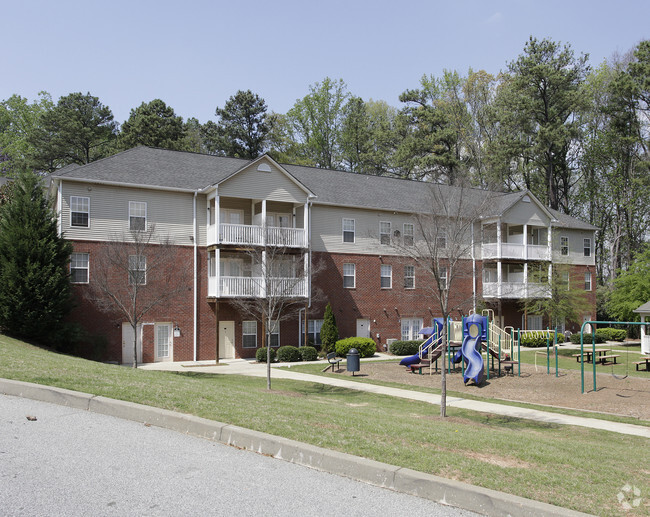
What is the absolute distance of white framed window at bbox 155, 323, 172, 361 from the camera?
2781 cm

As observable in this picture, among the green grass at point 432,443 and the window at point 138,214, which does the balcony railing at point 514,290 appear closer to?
the window at point 138,214

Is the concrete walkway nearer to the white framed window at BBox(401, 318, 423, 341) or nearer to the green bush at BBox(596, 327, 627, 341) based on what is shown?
the white framed window at BBox(401, 318, 423, 341)

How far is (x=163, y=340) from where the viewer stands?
27953 millimetres

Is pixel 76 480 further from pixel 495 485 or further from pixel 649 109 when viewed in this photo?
pixel 649 109

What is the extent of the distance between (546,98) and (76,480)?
172 feet

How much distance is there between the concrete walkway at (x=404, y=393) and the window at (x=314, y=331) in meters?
3.65

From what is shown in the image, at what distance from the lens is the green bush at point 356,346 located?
29500mm

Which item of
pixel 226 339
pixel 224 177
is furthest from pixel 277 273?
pixel 224 177

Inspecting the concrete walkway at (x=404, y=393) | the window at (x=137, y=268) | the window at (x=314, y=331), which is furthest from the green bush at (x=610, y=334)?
the window at (x=137, y=268)

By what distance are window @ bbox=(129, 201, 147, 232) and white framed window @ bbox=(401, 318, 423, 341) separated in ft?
53.0

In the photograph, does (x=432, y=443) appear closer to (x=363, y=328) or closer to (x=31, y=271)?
(x=31, y=271)

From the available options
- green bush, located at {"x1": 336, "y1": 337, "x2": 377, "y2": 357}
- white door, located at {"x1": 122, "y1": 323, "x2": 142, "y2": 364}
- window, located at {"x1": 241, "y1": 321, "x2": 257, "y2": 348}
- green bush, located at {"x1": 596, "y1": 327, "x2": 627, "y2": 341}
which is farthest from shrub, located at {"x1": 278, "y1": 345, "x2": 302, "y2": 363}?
green bush, located at {"x1": 596, "y1": 327, "x2": 627, "y2": 341}

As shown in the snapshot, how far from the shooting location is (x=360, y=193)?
35156 millimetres

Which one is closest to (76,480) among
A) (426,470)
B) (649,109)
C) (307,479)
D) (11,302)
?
(307,479)
